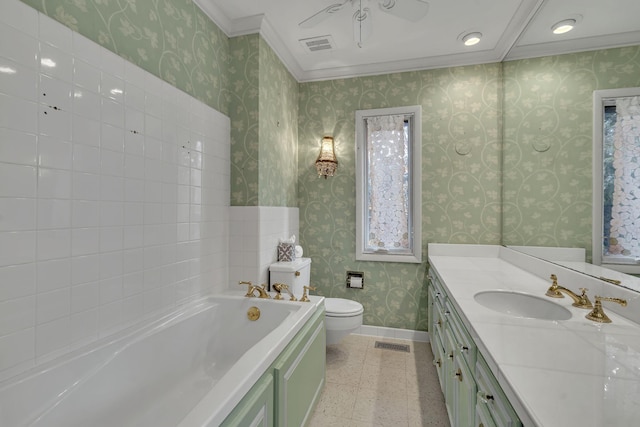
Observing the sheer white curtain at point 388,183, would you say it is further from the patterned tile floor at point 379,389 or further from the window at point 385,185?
the patterned tile floor at point 379,389

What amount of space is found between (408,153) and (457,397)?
2050 mm

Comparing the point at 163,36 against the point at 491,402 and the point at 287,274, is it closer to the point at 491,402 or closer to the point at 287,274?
the point at 287,274

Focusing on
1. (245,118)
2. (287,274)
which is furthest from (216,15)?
(287,274)

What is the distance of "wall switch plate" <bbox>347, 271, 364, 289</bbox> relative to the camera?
2.82 metres

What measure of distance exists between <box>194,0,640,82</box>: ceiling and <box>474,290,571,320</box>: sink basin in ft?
3.90

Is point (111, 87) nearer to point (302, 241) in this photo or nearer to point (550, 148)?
point (302, 241)

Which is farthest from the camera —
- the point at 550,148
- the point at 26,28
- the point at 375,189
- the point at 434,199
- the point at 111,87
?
the point at 375,189

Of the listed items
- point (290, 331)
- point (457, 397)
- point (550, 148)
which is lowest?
point (457, 397)

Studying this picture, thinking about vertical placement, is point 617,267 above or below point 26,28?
below

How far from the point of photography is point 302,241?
298 cm

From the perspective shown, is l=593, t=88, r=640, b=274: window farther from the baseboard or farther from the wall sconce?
the wall sconce

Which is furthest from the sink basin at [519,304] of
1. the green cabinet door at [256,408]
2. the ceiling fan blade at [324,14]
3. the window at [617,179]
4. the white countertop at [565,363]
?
the ceiling fan blade at [324,14]

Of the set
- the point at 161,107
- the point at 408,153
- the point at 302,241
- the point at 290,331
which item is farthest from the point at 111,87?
the point at 408,153

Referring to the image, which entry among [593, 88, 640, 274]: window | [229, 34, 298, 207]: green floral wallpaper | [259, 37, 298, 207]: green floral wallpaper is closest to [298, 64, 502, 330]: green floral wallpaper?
[259, 37, 298, 207]: green floral wallpaper
